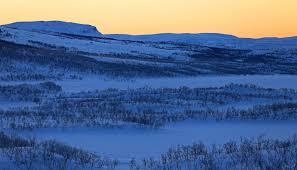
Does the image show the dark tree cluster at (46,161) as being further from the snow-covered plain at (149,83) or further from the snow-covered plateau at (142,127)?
the snow-covered plain at (149,83)

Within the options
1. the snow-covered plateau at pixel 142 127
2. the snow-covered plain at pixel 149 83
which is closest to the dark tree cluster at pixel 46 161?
the snow-covered plateau at pixel 142 127

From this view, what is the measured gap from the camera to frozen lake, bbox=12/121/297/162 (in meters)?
12.8

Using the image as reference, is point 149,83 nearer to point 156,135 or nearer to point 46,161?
point 156,135

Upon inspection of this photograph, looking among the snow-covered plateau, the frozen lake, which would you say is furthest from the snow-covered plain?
the frozen lake

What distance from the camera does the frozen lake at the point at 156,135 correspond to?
12820 millimetres

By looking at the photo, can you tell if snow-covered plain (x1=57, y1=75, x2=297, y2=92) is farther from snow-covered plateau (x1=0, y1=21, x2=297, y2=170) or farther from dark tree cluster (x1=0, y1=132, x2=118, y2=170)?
dark tree cluster (x1=0, y1=132, x2=118, y2=170)

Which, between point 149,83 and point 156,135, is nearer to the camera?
point 156,135

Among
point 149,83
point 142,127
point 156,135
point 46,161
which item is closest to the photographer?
point 46,161

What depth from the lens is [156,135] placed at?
14797 millimetres

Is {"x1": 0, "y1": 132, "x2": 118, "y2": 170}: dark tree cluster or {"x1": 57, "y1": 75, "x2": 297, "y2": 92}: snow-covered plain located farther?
{"x1": 57, "y1": 75, "x2": 297, "y2": 92}: snow-covered plain

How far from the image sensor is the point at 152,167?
8.84 metres

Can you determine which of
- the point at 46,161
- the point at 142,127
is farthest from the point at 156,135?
the point at 46,161

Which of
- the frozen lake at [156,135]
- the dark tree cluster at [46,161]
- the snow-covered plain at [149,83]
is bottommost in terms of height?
the snow-covered plain at [149,83]

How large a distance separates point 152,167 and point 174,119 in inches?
344
